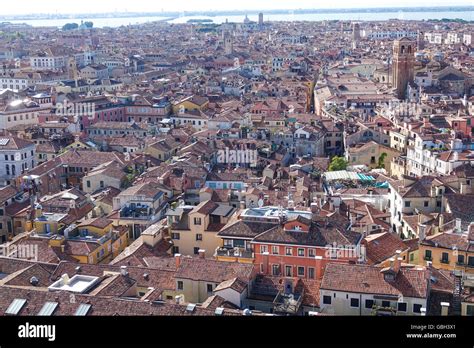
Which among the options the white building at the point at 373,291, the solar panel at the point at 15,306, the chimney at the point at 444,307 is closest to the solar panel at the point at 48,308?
the solar panel at the point at 15,306

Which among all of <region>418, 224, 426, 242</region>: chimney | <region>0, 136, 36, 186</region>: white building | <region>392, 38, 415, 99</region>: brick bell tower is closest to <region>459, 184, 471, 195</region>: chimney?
<region>418, 224, 426, 242</region>: chimney

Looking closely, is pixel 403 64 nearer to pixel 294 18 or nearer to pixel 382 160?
pixel 382 160

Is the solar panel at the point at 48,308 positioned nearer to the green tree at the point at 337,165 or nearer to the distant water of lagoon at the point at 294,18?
the green tree at the point at 337,165

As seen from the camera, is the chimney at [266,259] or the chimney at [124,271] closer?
the chimney at [124,271]

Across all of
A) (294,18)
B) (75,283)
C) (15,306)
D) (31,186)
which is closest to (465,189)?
(75,283)

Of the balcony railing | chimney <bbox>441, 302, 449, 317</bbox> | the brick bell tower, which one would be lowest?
the balcony railing

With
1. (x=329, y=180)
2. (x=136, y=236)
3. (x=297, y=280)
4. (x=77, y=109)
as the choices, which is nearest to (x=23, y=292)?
(x=297, y=280)

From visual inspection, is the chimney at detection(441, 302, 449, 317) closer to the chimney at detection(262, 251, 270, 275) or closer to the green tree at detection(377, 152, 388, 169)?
the chimney at detection(262, 251, 270, 275)
